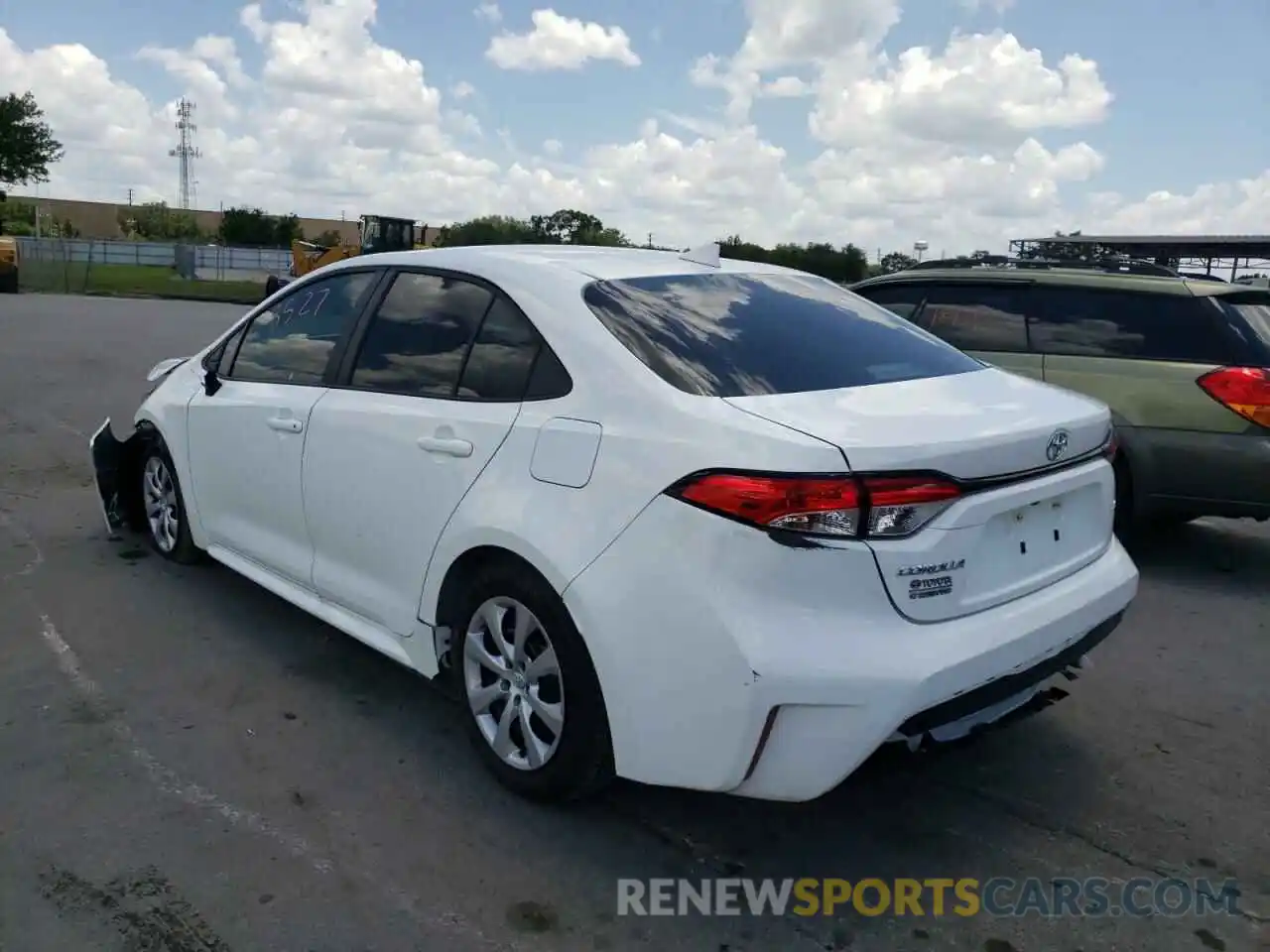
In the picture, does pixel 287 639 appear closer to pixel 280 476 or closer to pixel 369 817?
pixel 280 476

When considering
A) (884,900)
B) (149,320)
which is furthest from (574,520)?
(149,320)

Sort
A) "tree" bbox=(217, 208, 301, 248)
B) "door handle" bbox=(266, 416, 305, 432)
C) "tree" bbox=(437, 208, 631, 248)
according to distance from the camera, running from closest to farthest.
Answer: "door handle" bbox=(266, 416, 305, 432)
"tree" bbox=(437, 208, 631, 248)
"tree" bbox=(217, 208, 301, 248)

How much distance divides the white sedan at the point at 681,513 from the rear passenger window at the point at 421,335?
1 centimetres

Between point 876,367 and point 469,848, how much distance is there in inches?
74.6

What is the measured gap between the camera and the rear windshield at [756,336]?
3074 millimetres

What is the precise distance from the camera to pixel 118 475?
5848 millimetres

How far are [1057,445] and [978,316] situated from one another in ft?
12.6

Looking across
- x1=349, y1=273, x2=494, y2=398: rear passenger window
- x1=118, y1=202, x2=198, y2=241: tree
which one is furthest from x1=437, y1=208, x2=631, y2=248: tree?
x1=118, y1=202, x2=198, y2=241: tree

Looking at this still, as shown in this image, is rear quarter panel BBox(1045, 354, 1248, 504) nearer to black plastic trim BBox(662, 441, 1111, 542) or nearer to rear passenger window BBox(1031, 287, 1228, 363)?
rear passenger window BBox(1031, 287, 1228, 363)

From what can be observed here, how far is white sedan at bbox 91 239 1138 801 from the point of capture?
8.58 ft

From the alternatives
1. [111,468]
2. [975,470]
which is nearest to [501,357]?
[975,470]

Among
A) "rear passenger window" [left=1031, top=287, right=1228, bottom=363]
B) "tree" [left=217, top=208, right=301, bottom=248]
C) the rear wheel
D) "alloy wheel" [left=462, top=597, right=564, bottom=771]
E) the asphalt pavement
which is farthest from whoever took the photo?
"tree" [left=217, top=208, right=301, bottom=248]

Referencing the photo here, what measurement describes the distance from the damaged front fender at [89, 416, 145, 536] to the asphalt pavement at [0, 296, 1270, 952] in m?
0.99

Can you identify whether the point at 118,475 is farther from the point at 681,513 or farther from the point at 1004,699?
the point at 1004,699
